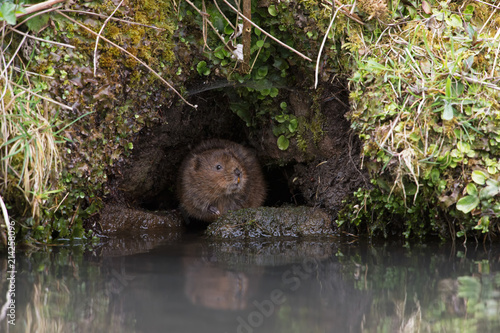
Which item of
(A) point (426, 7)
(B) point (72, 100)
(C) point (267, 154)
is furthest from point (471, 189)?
(B) point (72, 100)

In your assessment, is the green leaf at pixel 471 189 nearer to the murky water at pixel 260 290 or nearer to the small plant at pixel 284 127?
the murky water at pixel 260 290

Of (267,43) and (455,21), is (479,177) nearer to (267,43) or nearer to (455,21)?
(455,21)

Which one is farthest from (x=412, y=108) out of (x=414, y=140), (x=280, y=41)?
(x=280, y=41)

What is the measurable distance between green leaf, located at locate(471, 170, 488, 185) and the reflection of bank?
1681 millimetres

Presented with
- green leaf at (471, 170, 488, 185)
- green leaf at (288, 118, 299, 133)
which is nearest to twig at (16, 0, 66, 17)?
green leaf at (288, 118, 299, 133)

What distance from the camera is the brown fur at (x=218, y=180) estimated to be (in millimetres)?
5273

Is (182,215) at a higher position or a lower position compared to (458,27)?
lower

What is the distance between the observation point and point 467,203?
3404mm

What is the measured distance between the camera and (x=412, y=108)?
3572mm

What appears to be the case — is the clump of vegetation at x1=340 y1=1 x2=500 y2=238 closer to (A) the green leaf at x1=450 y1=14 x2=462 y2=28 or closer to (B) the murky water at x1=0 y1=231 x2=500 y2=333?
(A) the green leaf at x1=450 y1=14 x2=462 y2=28

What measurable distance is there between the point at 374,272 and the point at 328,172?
73.4 inches

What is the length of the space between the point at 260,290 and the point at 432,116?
180 cm

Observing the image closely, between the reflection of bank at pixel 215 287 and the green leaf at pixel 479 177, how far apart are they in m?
1.68

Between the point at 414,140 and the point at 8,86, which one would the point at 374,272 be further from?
the point at 8,86
